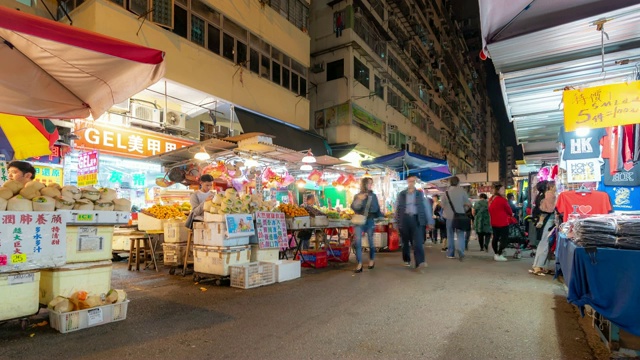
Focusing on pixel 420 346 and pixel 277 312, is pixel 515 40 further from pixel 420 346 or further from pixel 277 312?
pixel 277 312

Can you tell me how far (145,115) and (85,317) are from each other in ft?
30.3

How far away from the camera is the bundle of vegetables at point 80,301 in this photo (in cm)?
445

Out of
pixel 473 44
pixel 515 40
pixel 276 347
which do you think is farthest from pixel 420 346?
pixel 473 44

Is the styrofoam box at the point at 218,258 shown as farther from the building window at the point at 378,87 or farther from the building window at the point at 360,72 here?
the building window at the point at 378,87

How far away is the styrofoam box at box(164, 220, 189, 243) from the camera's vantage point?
29.1 feet

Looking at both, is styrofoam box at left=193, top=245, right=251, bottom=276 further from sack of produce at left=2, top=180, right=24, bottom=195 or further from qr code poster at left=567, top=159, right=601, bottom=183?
qr code poster at left=567, top=159, right=601, bottom=183

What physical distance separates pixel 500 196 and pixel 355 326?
846 cm

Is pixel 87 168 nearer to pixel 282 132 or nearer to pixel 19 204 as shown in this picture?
pixel 19 204

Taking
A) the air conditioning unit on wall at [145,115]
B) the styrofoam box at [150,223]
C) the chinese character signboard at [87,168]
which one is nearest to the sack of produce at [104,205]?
the styrofoam box at [150,223]

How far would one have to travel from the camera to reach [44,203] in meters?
4.51

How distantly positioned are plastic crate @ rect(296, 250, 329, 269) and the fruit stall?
5209 millimetres

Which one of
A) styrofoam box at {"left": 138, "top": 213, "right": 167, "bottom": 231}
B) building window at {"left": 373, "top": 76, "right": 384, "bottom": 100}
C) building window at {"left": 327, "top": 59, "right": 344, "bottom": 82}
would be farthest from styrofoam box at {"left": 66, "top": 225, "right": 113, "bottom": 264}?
building window at {"left": 373, "top": 76, "right": 384, "bottom": 100}

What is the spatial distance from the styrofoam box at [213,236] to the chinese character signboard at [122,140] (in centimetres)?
545

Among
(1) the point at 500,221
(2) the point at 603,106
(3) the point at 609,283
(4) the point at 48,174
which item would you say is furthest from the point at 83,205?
(1) the point at 500,221
